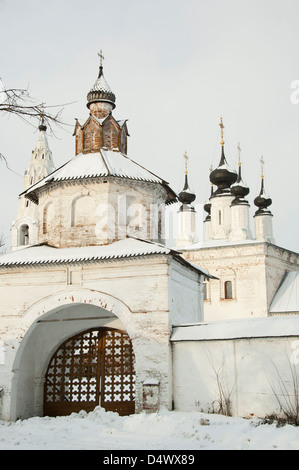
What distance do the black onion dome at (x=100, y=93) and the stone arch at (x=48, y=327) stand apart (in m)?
5.96

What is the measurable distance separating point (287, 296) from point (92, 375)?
55.9 feet

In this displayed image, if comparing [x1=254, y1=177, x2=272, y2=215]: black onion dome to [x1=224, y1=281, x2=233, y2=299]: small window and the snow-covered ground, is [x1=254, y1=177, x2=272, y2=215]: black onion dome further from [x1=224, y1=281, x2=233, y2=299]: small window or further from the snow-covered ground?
the snow-covered ground

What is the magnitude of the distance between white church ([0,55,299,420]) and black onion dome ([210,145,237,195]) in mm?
16443

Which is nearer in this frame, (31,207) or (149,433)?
(149,433)

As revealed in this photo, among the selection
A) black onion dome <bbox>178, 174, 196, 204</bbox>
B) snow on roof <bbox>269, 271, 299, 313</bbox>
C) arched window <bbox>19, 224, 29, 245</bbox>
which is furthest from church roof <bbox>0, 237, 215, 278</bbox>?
black onion dome <bbox>178, 174, 196, 204</bbox>

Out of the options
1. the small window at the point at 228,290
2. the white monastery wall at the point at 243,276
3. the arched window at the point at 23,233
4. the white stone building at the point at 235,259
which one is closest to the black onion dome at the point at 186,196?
the white stone building at the point at 235,259

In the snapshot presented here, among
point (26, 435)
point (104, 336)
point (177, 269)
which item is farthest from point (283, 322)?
point (26, 435)

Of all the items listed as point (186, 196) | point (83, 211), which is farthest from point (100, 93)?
point (186, 196)

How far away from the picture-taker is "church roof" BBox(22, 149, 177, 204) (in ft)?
44.8

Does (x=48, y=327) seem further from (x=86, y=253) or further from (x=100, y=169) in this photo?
(x=100, y=169)

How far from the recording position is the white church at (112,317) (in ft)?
36.4

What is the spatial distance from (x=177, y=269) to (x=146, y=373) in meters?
2.53

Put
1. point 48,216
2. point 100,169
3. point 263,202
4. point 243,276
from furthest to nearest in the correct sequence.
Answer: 1. point 263,202
2. point 243,276
3. point 48,216
4. point 100,169

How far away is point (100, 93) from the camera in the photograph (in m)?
15.5
